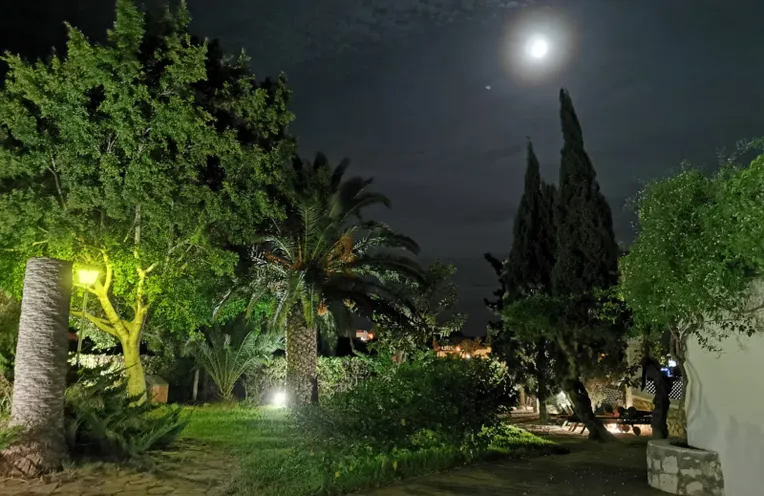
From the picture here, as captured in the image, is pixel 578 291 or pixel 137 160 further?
pixel 578 291

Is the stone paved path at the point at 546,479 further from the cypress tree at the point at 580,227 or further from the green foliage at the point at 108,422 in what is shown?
the green foliage at the point at 108,422

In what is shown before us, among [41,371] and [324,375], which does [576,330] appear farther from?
[324,375]

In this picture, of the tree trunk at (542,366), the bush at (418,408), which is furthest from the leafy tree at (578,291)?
the bush at (418,408)

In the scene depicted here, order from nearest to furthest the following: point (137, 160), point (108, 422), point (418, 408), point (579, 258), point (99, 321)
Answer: point (418, 408) → point (108, 422) → point (137, 160) → point (579, 258) → point (99, 321)

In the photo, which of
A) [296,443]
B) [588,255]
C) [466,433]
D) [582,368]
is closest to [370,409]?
[296,443]

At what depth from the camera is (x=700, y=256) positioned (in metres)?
6.71

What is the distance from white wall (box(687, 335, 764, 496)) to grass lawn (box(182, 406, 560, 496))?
360cm

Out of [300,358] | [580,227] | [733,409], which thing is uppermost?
[580,227]

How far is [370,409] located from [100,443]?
432 cm

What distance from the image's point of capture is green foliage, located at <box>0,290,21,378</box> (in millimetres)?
9859

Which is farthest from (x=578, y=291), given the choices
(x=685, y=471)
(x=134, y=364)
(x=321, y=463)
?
(x=134, y=364)

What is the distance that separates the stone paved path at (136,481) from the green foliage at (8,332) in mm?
2342

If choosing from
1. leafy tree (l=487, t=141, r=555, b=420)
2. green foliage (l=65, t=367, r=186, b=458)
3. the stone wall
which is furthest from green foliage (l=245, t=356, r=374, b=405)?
the stone wall

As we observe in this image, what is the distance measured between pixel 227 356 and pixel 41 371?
13610 mm
